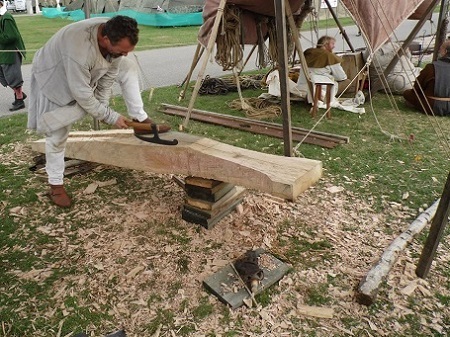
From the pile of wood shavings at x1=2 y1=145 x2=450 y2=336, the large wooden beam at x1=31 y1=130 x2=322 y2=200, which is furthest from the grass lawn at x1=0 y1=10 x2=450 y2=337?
the large wooden beam at x1=31 y1=130 x2=322 y2=200

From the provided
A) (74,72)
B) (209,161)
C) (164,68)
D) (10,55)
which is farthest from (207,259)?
(164,68)

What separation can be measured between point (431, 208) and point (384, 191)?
496 mm

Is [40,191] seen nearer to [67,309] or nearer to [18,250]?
[18,250]

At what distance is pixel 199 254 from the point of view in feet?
9.75

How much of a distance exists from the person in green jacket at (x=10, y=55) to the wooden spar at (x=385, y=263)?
235 inches

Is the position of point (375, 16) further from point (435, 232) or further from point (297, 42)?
point (435, 232)

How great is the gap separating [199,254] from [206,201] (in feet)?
1.47

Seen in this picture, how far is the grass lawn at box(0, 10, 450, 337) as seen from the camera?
7.92ft

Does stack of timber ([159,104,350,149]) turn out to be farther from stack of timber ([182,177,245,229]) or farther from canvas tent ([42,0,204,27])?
canvas tent ([42,0,204,27])

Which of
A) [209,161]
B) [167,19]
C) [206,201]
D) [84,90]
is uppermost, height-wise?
[84,90]

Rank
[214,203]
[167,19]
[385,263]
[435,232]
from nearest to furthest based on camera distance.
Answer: [435,232] → [385,263] → [214,203] → [167,19]

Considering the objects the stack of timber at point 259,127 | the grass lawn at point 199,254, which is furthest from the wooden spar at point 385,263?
the stack of timber at point 259,127

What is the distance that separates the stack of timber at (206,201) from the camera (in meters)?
3.16

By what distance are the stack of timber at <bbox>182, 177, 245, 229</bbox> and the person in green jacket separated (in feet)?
15.0
